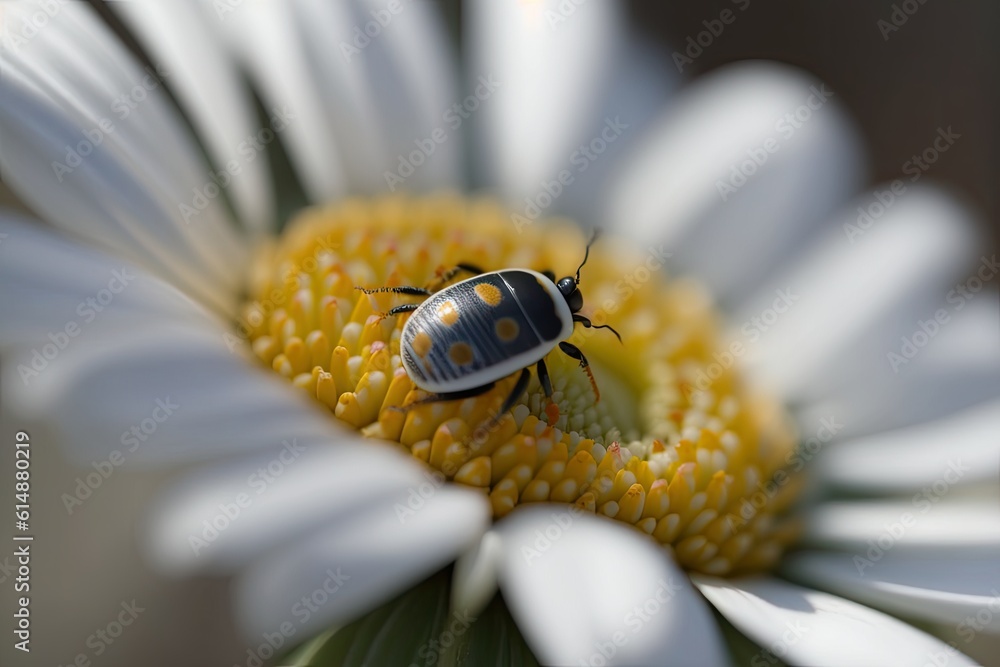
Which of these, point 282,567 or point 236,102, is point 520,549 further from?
point 236,102

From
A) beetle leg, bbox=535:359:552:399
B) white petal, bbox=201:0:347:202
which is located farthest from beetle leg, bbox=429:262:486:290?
white petal, bbox=201:0:347:202

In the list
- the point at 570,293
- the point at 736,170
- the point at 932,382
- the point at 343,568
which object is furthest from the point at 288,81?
the point at 932,382

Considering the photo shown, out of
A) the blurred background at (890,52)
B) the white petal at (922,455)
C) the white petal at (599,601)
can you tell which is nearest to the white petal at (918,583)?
the white petal at (922,455)

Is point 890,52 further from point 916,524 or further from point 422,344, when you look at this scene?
point 422,344

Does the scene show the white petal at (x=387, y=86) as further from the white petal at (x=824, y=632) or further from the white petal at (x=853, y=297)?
the white petal at (x=824, y=632)

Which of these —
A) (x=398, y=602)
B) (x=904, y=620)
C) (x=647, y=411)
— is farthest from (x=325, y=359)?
(x=904, y=620)
